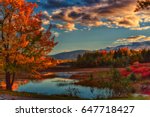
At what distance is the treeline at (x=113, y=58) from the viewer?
32.9 meters

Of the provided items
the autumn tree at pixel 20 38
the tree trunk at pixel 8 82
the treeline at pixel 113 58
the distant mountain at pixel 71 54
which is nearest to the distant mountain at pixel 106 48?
the distant mountain at pixel 71 54

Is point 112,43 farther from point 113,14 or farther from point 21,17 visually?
point 21,17

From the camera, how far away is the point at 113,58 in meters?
33.2

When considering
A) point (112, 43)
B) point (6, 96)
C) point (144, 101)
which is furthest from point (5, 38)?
point (144, 101)

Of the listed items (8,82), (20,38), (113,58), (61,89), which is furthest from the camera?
(113,58)

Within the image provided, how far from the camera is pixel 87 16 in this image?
33.2 m

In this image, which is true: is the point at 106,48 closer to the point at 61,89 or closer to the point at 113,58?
the point at 113,58

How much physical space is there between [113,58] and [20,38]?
6.20m

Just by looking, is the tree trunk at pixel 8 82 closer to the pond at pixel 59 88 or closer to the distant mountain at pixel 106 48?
the pond at pixel 59 88

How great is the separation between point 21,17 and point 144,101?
8942 mm

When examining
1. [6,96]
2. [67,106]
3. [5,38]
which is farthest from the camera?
[5,38]

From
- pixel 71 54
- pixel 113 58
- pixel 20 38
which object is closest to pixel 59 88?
pixel 71 54

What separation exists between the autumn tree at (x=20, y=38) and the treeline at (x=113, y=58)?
3002 mm

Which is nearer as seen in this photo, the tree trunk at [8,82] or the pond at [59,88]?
the pond at [59,88]
